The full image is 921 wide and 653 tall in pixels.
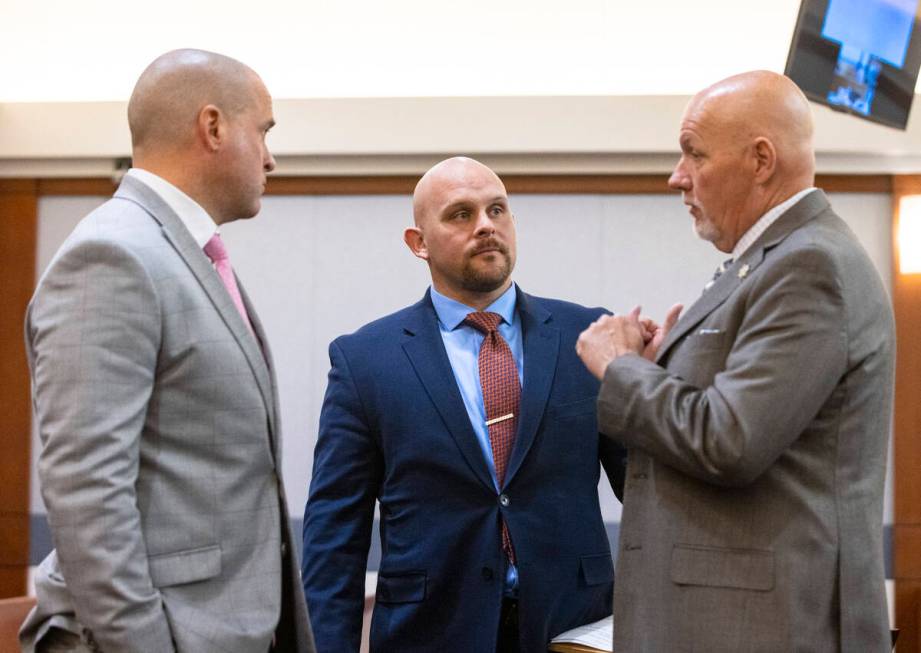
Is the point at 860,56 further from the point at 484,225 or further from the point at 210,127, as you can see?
the point at 210,127

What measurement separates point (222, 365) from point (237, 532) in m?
0.26

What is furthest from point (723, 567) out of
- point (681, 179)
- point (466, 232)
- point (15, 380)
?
point (15, 380)

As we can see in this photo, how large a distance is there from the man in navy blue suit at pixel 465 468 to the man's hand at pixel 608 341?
49 cm

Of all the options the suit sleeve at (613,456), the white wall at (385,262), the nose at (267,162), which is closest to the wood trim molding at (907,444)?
the white wall at (385,262)

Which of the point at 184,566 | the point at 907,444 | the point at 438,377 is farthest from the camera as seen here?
the point at 907,444

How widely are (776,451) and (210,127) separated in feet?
3.44

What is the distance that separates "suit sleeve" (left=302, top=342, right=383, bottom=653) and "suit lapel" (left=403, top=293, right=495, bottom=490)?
17 centimetres

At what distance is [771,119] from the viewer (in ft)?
6.09

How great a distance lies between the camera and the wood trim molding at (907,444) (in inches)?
182

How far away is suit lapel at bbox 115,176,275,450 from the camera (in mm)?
1747

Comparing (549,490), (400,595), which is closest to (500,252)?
(549,490)

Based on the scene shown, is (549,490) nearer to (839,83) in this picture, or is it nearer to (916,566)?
(839,83)

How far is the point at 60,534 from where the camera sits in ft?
Result: 5.00

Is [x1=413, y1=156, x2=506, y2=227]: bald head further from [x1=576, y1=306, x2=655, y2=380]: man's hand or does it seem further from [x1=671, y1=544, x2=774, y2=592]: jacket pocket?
[x1=671, y1=544, x2=774, y2=592]: jacket pocket
